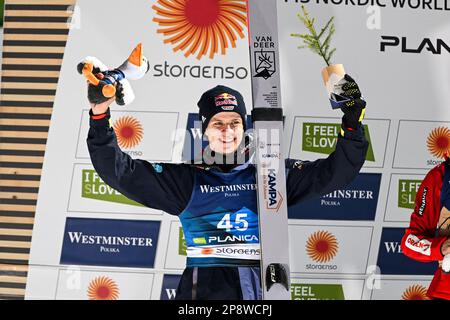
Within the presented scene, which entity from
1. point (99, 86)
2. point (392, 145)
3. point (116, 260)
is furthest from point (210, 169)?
point (392, 145)

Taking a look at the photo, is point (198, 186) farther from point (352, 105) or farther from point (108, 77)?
point (352, 105)

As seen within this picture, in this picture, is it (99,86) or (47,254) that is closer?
(99,86)

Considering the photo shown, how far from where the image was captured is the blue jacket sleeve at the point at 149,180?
310cm

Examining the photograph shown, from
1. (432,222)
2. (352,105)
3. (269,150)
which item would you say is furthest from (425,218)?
(269,150)

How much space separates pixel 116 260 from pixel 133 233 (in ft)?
0.52

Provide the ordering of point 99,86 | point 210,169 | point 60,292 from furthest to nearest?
1. point 60,292
2. point 210,169
3. point 99,86

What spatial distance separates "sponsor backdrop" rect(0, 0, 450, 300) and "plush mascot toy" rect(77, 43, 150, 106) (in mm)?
560

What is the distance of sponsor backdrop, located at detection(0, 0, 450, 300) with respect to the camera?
3.75m

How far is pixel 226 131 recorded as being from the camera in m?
3.20

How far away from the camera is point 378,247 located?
3.83 m

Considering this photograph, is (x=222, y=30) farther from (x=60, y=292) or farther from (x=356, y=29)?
(x=60, y=292)

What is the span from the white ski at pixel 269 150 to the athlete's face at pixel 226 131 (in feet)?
0.73

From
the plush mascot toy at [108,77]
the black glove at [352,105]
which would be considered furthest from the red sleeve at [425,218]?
the plush mascot toy at [108,77]

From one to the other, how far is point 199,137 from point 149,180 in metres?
0.64
